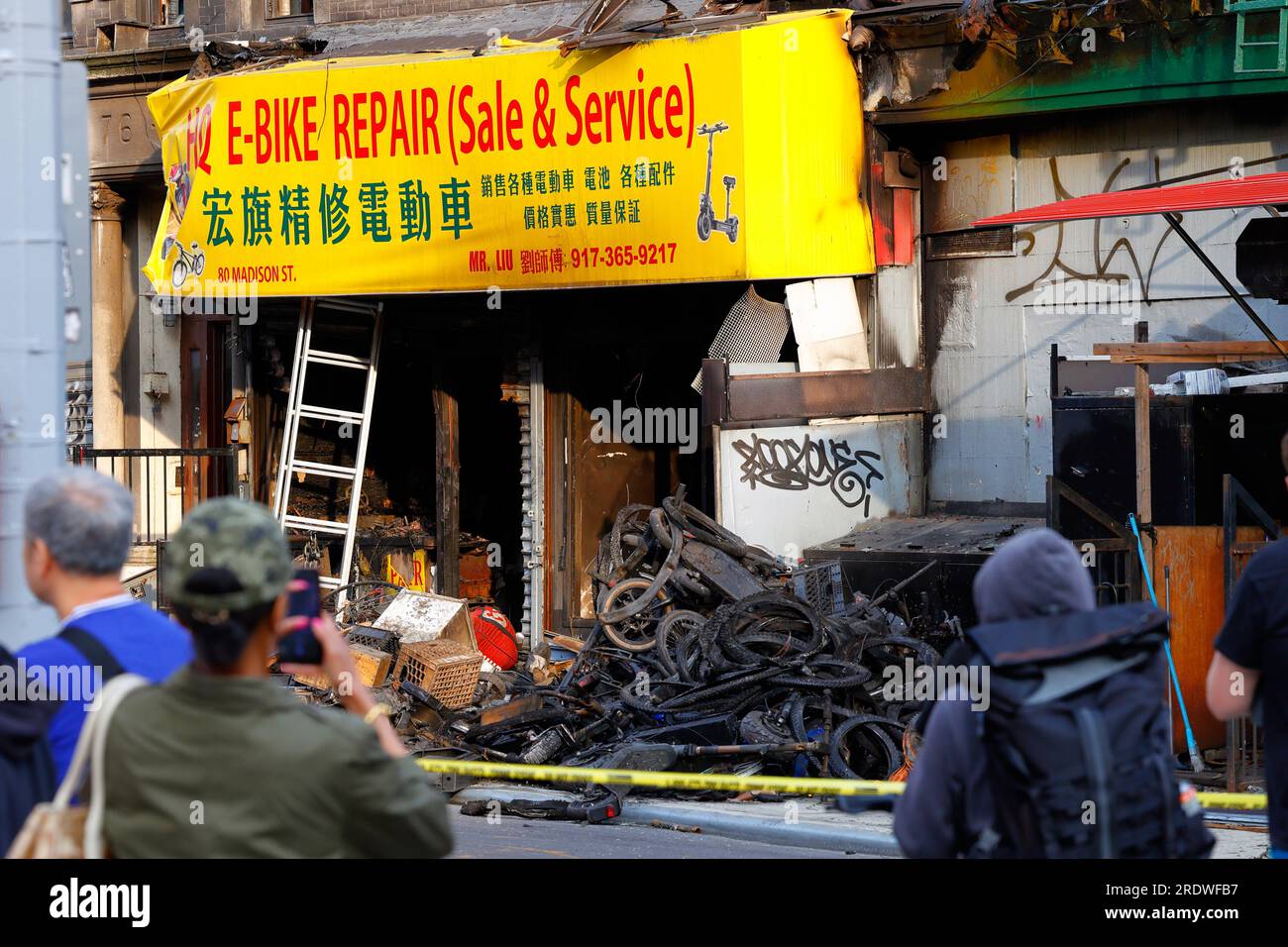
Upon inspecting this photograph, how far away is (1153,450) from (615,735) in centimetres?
373

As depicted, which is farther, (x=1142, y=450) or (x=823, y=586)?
(x=823, y=586)

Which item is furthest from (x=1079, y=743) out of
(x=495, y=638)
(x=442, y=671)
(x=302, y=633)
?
(x=495, y=638)

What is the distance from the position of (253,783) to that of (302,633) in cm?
36

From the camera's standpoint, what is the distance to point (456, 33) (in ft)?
45.5

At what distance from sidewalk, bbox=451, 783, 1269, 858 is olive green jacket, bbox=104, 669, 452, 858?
5.20m

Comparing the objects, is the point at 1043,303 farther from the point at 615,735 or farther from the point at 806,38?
the point at 615,735

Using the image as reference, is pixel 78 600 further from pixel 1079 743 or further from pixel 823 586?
pixel 823 586

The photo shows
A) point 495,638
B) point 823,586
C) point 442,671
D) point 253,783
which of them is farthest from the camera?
point 495,638

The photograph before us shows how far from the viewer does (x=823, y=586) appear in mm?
11430

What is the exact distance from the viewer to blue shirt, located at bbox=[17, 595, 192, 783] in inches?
144

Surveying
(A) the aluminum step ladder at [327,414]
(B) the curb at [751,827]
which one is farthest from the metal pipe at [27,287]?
(A) the aluminum step ladder at [327,414]

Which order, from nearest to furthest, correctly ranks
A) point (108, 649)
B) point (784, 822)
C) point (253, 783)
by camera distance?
point (253, 783) < point (108, 649) < point (784, 822)

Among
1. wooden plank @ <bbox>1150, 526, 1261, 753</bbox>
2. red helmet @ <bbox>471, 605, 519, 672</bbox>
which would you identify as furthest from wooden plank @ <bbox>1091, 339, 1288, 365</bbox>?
red helmet @ <bbox>471, 605, 519, 672</bbox>
